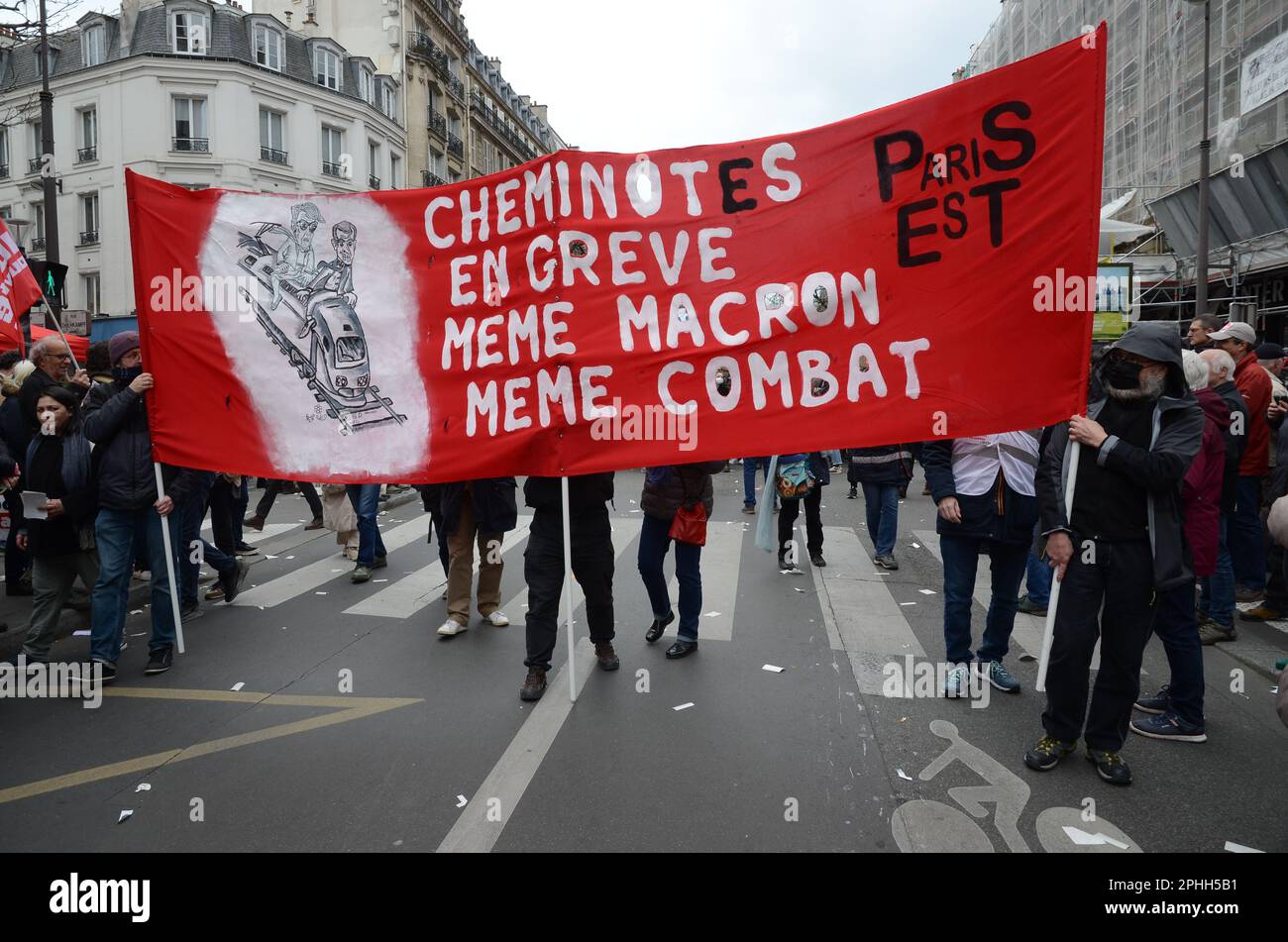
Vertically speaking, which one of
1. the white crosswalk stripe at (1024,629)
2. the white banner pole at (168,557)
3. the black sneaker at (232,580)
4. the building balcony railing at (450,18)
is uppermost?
the building balcony railing at (450,18)

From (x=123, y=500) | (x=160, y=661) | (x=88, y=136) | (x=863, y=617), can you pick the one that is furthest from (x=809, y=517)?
(x=88, y=136)

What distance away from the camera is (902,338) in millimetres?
3777

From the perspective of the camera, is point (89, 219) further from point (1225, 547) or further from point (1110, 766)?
Result: point (1110, 766)

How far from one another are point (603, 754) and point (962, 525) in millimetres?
2357

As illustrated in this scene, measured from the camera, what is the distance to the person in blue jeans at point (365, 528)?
721 cm

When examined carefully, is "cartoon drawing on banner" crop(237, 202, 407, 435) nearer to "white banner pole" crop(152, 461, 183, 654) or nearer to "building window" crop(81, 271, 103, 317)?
"white banner pole" crop(152, 461, 183, 654)

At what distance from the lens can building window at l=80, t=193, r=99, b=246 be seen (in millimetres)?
27891

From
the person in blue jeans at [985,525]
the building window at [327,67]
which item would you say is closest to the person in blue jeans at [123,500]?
the person in blue jeans at [985,525]

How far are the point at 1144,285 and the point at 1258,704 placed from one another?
21704 mm

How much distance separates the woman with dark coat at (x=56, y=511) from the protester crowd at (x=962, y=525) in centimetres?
1

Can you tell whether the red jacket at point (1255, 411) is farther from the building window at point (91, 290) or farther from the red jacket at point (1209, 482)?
the building window at point (91, 290)

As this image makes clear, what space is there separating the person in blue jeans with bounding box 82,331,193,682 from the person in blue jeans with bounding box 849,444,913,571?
5842mm

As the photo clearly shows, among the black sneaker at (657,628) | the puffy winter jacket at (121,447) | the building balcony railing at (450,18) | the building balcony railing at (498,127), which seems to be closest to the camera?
the puffy winter jacket at (121,447)

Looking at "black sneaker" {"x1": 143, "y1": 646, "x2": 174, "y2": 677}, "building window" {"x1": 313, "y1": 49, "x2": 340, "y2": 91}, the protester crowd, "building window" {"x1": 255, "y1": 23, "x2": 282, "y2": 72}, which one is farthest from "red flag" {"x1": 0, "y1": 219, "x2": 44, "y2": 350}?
"building window" {"x1": 313, "y1": 49, "x2": 340, "y2": 91}
